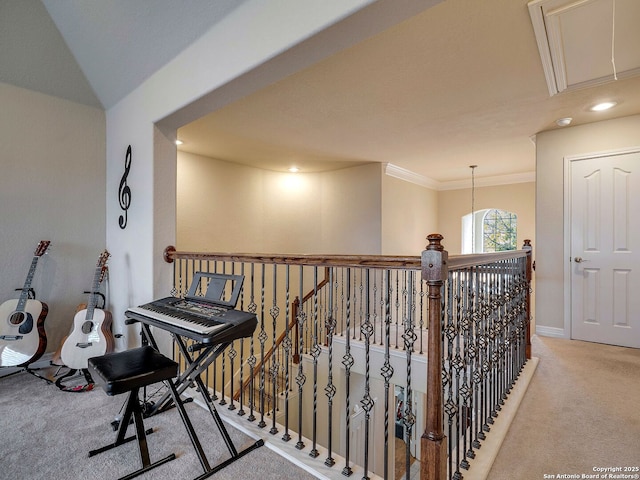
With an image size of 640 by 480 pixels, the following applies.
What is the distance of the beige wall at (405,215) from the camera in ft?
17.4

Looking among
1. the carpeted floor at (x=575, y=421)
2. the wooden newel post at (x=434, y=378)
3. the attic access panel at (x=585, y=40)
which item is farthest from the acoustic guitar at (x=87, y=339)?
the attic access panel at (x=585, y=40)

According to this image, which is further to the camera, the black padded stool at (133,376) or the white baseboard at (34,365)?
the white baseboard at (34,365)

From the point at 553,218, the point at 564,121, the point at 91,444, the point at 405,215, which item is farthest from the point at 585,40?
the point at 91,444

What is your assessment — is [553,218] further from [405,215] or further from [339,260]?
[339,260]

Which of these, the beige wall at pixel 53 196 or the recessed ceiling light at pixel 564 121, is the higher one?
the recessed ceiling light at pixel 564 121

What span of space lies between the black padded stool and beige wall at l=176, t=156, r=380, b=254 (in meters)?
2.96

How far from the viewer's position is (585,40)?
85.5 inches

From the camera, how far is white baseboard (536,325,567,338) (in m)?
3.65

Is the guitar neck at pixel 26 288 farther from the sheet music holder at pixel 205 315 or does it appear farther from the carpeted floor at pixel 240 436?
the sheet music holder at pixel 205 315

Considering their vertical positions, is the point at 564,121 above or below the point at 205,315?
above

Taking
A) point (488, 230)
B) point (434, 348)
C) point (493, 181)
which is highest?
point (493, 181)

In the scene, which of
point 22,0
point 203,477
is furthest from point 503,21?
point 22,0

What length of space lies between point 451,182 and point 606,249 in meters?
3.56

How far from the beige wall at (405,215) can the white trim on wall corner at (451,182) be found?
0.09 m
